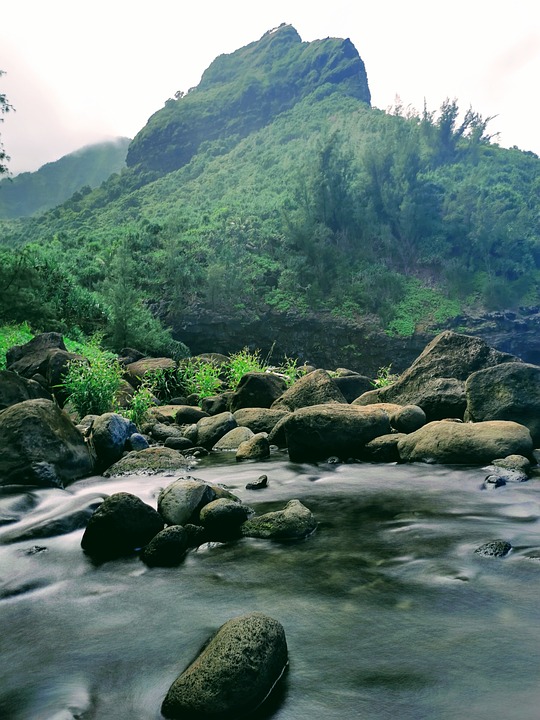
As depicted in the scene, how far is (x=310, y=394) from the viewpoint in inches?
454

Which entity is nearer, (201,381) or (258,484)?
(258,484)

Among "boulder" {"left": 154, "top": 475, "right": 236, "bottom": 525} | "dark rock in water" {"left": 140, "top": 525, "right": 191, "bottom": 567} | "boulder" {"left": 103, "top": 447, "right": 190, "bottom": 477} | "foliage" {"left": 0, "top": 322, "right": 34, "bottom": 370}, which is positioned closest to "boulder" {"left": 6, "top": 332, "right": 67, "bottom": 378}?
"foliage" {"left": 0, "top": 322, "right": 34, "bottom": 370}

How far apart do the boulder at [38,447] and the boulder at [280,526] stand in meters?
3.00

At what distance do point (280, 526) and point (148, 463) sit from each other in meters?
3.45

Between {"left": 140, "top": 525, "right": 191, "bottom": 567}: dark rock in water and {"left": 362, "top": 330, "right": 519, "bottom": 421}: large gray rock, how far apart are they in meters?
6.39

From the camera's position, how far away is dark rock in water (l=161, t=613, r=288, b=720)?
2.73 m

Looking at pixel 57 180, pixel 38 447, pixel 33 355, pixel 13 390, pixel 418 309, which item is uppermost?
pixel 57 180

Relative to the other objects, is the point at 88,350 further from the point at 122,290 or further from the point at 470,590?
the point at 470,590

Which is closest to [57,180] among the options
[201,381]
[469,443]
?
[201,381]

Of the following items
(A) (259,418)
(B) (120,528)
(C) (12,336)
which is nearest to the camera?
(B) (120,528)

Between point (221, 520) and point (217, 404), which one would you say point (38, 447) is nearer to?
point (221, 520)

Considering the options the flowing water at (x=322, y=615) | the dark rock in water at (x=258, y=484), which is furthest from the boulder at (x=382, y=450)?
the flowing water at (x=322, y=615)

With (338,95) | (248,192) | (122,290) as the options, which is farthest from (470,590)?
(338,95)

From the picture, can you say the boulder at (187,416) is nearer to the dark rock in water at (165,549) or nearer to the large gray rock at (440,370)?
the large gray rock at (440,370)
